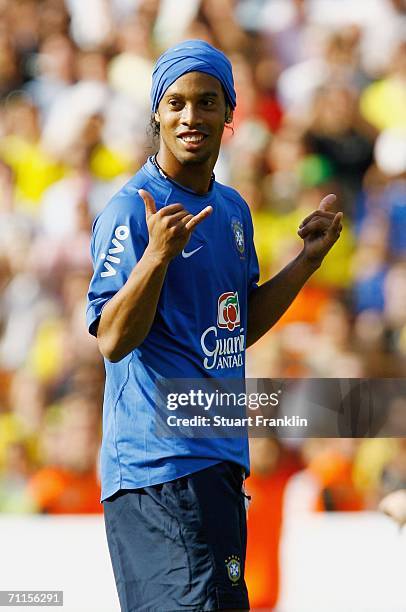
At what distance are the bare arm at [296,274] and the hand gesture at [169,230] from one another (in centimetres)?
58

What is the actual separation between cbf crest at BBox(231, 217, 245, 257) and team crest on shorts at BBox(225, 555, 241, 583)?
2.42 ft

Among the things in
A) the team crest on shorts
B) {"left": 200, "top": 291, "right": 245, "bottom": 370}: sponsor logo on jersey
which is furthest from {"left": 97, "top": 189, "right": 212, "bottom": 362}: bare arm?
the team crest on shorts

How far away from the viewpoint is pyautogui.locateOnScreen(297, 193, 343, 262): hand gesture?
2.94 metres

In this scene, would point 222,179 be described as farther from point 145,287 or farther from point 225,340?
point 145,287

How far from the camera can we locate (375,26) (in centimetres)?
530

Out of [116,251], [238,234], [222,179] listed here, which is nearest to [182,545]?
[116,251]

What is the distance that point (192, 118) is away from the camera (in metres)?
2.64

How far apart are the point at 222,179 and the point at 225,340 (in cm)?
261

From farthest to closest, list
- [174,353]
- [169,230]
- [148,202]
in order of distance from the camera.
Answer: [174,353], [148,202], [169,230]

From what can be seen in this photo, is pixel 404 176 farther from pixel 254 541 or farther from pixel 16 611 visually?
pixel 16 611

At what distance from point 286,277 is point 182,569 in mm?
830

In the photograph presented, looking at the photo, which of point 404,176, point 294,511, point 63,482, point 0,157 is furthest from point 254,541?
point 0,157

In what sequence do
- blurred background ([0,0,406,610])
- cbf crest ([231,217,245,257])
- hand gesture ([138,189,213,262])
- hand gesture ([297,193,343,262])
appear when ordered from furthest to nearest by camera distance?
blurred background ([0,0,406,610]), hand gesture ([297,193,343,262]), cbf crest ([231,217,245,257]), hand gesture ([138,189,213,262])

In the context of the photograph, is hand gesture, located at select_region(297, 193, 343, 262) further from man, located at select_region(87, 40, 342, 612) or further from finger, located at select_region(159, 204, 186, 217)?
A: finger, located at select_region(159, 204, 186, 217)
